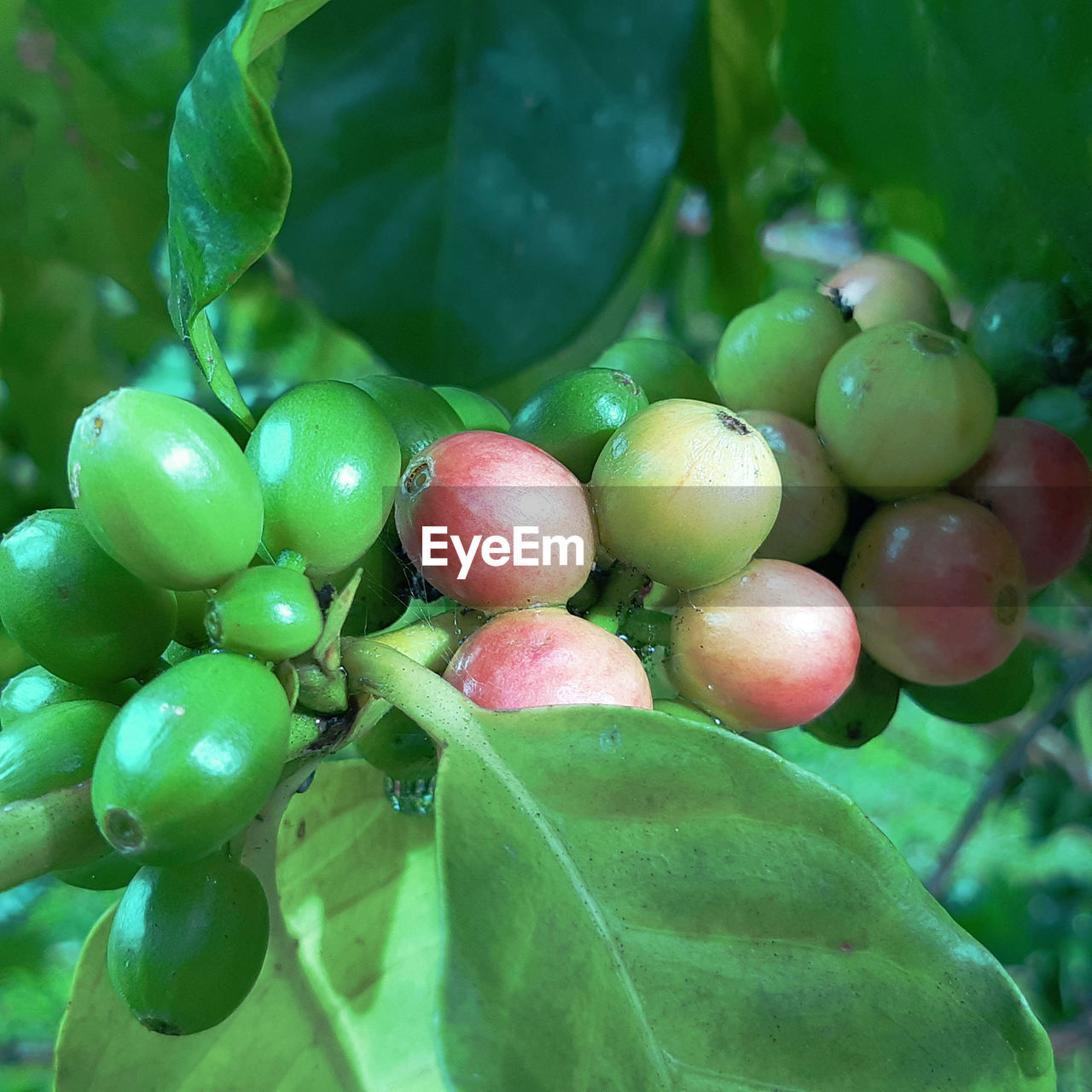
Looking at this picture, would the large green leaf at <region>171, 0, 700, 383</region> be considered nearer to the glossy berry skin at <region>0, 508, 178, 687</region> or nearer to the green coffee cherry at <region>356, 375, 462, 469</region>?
the green coffee cherry at <region>356, 375, 462, 469</region>

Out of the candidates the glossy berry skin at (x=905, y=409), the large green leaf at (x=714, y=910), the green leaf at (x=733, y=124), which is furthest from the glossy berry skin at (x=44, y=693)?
the green leaf at (x=733, y=124)

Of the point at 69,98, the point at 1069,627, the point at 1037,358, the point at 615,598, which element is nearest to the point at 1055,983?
the point at 1069,627

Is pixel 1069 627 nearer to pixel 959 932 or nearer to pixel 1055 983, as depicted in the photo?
pixel 959 932

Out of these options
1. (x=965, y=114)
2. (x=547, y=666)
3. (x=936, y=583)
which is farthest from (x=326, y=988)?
(x=965, y=114)

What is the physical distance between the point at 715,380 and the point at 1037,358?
6.9 inches

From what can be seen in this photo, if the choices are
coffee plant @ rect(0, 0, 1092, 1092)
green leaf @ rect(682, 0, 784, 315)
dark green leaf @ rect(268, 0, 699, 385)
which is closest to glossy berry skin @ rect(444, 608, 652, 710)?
coffee plant @ rect(0, 0, 1092, 1092)

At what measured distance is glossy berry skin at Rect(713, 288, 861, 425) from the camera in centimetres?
52

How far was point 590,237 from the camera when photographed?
758mm

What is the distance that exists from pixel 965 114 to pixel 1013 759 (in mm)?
622

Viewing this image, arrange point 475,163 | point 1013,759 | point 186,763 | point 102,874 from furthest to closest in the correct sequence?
point 1013,759 < point 475,163 < point 102,874 < point 186,763

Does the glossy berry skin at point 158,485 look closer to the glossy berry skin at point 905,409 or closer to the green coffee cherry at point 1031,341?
the glossy berry skin at point 905,409

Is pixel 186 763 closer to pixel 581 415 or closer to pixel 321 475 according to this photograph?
pixel 321 475

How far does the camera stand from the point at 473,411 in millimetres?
500

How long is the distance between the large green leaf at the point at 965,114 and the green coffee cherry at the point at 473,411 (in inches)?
12.6
